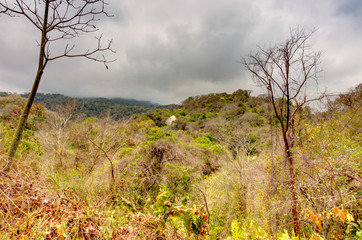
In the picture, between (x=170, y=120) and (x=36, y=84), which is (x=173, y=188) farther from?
(x=170, y=120)

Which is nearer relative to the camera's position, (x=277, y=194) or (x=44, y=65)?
(x=44, y=65)

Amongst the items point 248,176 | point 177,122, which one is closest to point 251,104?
point 177,122

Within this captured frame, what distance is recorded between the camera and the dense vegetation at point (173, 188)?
2.17 metres

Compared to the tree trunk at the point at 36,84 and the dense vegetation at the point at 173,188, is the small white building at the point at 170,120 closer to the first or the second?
the dense vegetation at the point at 173,188

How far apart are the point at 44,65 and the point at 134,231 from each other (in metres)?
3.09

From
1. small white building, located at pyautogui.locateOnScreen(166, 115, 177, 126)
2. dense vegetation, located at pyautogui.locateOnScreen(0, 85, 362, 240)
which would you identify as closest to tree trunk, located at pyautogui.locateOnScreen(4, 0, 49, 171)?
dense vegetation, located at pyautogui.locateOnScreen(0, 85, 362, 240)

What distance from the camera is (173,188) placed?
5816 millimetres

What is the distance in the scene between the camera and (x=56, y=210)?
7.43 ft

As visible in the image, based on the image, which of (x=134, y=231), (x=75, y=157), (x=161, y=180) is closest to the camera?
(x=134, y=231)

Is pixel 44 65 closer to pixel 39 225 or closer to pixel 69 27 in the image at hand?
pixel 69 27

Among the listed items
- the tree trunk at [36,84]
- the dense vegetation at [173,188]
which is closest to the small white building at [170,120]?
the dense vegetation at [173,188]

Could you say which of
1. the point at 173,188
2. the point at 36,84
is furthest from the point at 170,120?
the point at 36,84

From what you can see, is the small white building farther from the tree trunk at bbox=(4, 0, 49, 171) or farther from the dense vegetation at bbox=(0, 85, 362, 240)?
the tree trunk at bbox=(4, 0, 49, 171)

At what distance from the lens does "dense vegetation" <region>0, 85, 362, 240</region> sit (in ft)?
7.13
